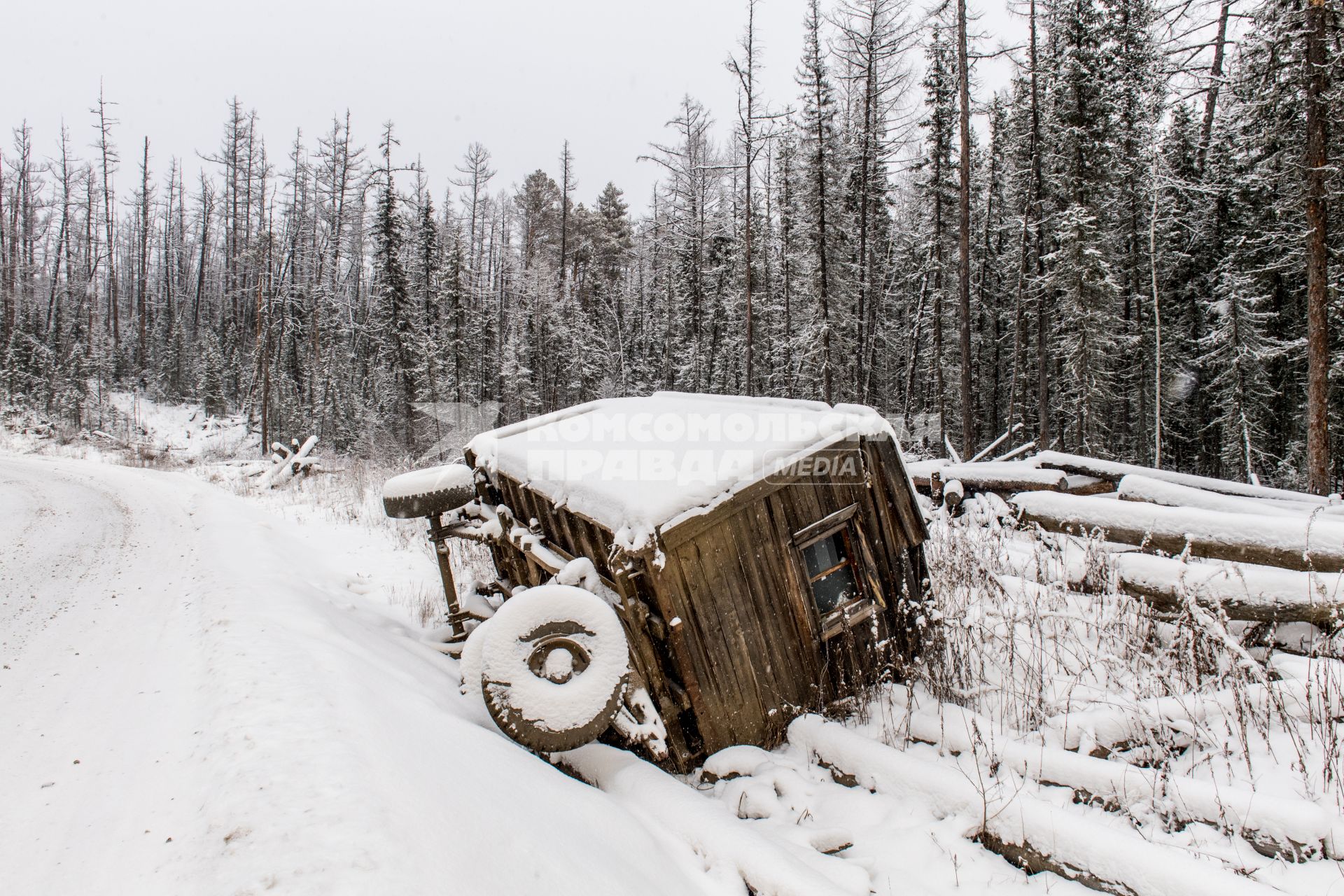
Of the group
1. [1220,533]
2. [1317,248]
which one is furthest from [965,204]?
[1220,533]

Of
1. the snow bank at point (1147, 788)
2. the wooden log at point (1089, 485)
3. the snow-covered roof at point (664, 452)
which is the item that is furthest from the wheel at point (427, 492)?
the wooden log at point (1089, 485)

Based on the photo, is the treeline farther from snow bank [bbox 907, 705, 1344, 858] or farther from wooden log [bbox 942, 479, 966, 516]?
snow bank [bbox 907, 705, 1344, 858]

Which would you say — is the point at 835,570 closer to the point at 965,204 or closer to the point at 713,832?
the point at 713,832

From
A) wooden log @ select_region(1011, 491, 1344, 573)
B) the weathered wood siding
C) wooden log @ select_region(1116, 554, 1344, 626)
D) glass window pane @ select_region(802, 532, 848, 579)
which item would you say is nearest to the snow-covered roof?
the weathered wood siding

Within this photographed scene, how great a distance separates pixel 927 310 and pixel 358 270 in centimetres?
3973

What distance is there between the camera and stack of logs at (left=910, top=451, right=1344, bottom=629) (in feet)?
13.0

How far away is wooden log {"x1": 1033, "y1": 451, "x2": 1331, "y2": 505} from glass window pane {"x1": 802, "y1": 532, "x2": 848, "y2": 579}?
6.02 m

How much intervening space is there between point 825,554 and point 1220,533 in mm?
3379

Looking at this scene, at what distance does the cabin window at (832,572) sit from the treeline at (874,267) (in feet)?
44.9

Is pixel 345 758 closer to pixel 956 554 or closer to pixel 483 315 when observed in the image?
pixel 956 554

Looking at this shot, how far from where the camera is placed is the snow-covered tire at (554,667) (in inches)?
126

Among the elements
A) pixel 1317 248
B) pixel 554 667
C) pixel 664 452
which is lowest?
pixel 554 667

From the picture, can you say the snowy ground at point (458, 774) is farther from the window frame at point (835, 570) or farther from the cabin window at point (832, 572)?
the cabin window at point (832, 572)

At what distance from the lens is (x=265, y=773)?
85.6 inches
